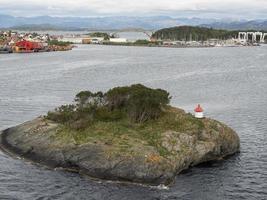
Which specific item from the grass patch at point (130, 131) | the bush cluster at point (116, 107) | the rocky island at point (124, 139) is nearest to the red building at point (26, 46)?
the rocky island at point (124, 139)

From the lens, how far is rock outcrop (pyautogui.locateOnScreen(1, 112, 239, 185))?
29.7 metres

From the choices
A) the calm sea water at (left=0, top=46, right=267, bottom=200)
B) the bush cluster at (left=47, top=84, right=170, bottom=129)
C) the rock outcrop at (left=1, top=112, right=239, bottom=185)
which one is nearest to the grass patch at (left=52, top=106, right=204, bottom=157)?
the rock outcrop at (left=1, top=112, right=239, bottom=185)

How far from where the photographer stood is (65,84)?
77.6 metres

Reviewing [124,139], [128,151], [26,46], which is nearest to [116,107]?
[124,139]

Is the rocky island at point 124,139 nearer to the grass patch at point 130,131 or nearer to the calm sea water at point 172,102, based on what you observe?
the grass patch at point 130,131

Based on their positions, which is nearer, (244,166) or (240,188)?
(240,188)

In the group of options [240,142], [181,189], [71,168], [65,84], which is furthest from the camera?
[65,84]

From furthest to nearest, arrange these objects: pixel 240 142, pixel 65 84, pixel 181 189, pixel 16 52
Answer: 1. pixel 16 52
2. pixel 65 84
3. pixel 240 142
4. pixel 181 189

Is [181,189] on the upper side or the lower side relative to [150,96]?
lower

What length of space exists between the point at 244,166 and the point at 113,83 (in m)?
48.3

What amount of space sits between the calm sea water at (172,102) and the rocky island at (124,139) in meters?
0.85

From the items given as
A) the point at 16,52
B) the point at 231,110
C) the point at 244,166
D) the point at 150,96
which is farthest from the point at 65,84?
the point at 16,52

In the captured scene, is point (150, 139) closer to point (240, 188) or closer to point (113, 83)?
point (240, 188)

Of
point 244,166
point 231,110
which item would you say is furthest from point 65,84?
point 244,166
